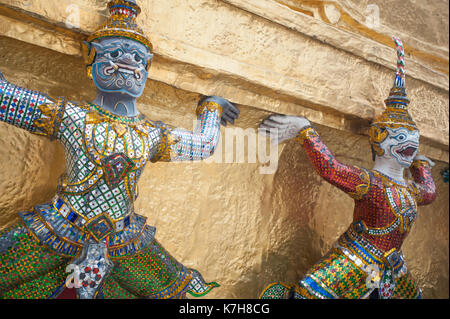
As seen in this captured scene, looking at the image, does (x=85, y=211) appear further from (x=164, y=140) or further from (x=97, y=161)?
(x=164, y=140)

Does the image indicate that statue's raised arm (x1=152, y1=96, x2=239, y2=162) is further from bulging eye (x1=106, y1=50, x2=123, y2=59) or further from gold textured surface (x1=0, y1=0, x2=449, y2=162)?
bulging eye (x1=106, y1=50, x2=123, y2=59)

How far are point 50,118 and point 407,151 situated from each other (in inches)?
65.9

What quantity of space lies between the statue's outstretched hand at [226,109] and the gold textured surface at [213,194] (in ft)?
0.47

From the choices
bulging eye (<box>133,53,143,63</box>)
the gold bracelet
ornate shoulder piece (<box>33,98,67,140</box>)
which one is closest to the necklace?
ornate shoulder piece (<box>33,98,67,140</box>)

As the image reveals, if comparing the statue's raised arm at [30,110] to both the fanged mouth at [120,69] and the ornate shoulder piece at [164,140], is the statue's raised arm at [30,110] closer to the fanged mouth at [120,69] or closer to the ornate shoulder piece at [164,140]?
the fanged mouth at [120,69]

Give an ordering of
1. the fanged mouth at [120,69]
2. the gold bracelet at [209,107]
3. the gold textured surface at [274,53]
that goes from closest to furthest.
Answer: the fanged mouth at [120,69], the gold textured surface at [274,53], the gold bracelet at [209,107]

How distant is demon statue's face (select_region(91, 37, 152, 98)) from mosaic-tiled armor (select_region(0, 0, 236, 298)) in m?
0.04

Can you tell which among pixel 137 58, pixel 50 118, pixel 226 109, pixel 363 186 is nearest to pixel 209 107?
pixel 226 109

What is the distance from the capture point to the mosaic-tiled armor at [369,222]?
6.57 ft

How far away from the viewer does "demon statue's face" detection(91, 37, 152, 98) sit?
1.54 metres

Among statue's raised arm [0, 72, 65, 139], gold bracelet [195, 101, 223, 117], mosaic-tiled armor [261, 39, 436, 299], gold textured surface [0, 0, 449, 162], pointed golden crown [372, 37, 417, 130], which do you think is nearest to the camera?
statue's raised arm [0, 72, 65, 139]

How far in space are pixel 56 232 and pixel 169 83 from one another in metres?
0.82

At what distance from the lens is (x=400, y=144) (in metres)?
2.09

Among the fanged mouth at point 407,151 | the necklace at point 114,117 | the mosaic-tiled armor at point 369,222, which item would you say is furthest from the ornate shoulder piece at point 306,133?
the necklace at point 114,117
